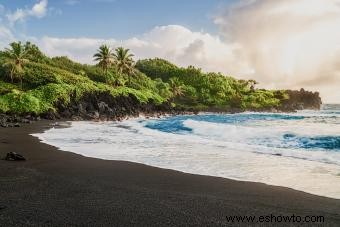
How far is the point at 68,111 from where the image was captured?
50219 millimetres

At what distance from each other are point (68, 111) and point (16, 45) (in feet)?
52.9

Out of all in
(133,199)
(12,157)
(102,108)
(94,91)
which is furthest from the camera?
(94,91)

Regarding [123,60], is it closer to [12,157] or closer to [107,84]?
[107,84]

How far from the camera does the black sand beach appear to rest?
6262 mm

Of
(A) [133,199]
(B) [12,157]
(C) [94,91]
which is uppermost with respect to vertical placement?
(C) [94,91]

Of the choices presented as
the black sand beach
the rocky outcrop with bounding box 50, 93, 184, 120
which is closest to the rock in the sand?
the black sand beach

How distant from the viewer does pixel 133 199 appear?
7.66 metres

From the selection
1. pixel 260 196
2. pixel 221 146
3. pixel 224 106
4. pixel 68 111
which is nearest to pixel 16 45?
pixel 68 111

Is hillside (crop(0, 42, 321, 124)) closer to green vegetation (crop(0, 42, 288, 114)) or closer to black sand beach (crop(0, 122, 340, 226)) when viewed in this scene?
green vegetation (crop(0, 42, 288, 114))

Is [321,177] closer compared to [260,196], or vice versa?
[260,196]

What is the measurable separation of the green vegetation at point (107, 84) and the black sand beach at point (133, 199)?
122 feet

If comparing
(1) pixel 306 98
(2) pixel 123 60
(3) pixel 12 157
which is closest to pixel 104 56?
(2) pixel 123 60

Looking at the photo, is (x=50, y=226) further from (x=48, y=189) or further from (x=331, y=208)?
(x=331, y=208)

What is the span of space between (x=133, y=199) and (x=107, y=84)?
70362 mm
